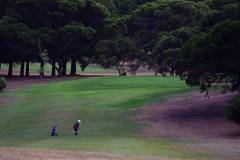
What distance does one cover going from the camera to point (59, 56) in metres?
89.0

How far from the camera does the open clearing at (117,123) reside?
23.5 metres

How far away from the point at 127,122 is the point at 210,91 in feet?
54.9

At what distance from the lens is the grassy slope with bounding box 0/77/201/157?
86.1 feet

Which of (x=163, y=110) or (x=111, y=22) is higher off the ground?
(x=111, y=22)

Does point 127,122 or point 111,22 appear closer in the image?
point 127,122

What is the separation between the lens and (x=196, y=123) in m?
38.5

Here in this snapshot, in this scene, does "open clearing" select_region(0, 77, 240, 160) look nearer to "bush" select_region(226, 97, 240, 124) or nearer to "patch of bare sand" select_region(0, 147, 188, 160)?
"patch of bare sand" select_region(0, 147, 188, 160)

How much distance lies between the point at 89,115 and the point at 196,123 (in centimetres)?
743

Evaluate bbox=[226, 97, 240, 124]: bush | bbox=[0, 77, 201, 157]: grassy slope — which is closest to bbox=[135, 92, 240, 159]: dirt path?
bbox=[226, 97, 240, 124]: bush

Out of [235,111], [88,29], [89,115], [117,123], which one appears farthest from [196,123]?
[88,29]

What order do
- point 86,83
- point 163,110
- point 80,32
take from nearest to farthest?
1. point 163,110
2. point 86,83
3. point 80,32

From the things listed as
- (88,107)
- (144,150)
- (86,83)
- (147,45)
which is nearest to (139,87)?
(86,83)

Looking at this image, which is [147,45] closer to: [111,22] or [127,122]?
[111,22]

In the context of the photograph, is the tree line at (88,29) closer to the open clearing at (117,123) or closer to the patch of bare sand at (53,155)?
the open clearing at (117,123)
